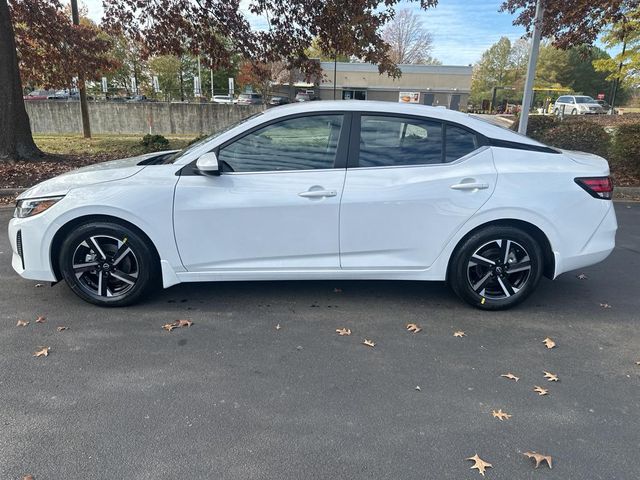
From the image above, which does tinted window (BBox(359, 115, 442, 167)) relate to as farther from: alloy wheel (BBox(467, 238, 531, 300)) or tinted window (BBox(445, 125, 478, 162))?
alloy wheel (BBox(467, 238, 531, 300))

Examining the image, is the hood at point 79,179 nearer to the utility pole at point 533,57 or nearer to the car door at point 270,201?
the car door at point 270,201

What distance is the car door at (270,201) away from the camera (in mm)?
3727

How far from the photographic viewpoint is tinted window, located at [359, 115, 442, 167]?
3.86m

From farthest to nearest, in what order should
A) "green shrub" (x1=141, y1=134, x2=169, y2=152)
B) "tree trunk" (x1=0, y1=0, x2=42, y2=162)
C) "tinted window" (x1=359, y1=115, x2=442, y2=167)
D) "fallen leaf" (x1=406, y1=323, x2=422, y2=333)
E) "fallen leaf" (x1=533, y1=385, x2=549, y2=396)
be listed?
"green shrub" (x1=141, y1=134, x2=169, y2=152) < "tree trunk" (x1=0, y1=0, x2=42, y2=162) < "tinted window" (x1=359, y1=115, x2=442, y2=167) < "fallen leaf" (x1=406, y1=323, x2=422, y2=333) < "fallen leaf" (x1=533, y1=385, x2=549, y2=396)

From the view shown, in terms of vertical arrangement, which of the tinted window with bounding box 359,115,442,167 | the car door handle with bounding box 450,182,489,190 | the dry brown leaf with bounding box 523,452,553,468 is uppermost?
the tinted window with bounding box 359,115,442,167

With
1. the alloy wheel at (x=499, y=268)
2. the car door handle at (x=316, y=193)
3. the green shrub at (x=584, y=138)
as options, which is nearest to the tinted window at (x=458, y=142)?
the alloy wheel at (x=499, y=268)

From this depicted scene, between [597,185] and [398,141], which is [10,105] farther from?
[597,185]

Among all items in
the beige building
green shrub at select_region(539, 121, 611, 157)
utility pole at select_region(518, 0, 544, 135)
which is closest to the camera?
utility pole at select_region(518, 0, 544, 135)

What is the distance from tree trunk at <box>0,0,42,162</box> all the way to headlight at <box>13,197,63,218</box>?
6878 millimetres

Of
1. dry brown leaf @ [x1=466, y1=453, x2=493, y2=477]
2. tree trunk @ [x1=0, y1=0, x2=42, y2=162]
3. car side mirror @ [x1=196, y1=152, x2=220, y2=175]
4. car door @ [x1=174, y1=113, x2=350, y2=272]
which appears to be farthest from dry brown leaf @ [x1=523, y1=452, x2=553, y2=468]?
tree trunk @ [x1=0, y1=0, x2=42, y2=162]

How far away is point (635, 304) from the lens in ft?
14.1

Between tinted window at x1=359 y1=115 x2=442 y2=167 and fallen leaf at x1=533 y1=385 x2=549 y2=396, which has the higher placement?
tinted window at x1=359 y1=115 x2=442 y2=167

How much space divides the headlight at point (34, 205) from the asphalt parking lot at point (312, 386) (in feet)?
2.63

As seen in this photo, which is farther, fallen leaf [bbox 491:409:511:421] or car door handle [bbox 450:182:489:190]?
car door handle [bbox 450:182:489:190]
